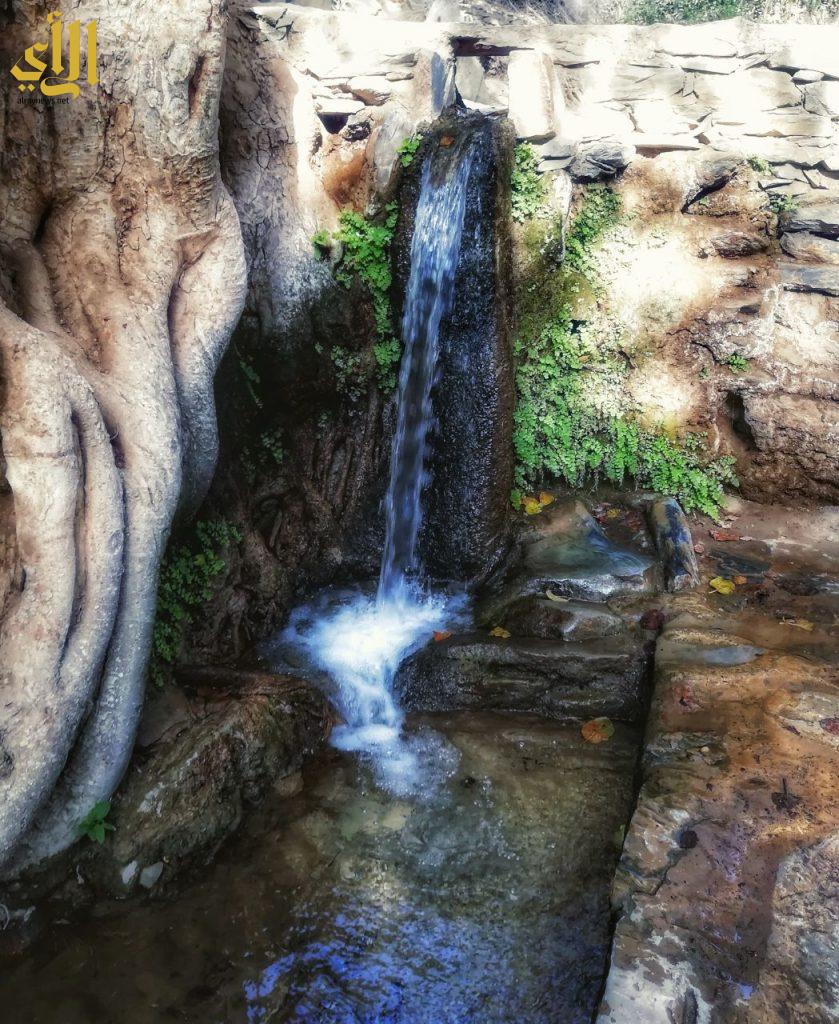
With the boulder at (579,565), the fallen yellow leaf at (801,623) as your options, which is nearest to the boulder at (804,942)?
the fallen yellow leaf at (801,623)

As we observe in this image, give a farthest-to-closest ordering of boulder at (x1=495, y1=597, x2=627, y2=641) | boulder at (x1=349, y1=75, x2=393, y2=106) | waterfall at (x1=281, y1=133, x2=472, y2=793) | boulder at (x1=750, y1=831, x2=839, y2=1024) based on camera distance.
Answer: boulder at (x1=349, y1=75, x2=393, y2=106) < waterfall at (x1=281, y1=133, x2=472, y2=793) < boulder at (x1=495, y1=597, x2=627, y2=641) < boulder at (x1=750, y1=831, x2=839, y2=1024)

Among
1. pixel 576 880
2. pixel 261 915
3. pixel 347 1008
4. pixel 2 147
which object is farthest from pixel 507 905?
pixel 2 147

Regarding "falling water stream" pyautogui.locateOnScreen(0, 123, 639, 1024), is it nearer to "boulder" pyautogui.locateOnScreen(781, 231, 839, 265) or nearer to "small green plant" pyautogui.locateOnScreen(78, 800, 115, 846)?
"small green plant" pyautogui.locateOnScreen(78, 800, 115, 846)

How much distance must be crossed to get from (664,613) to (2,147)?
12.6 feet

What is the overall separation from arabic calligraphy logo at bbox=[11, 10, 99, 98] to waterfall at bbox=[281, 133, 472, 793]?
6.98 ft

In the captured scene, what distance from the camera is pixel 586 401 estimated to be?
555 centimetres

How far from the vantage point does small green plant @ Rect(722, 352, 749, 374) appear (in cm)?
536

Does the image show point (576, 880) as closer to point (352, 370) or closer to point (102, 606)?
point (102, 606)

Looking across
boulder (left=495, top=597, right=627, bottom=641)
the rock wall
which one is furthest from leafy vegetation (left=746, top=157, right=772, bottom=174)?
boulder (left=495, top=597, right=627, bottom=641)

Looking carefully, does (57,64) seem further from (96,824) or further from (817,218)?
(817,218)

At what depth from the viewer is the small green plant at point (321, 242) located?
187 inches

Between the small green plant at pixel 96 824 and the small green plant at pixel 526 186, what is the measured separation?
422 cm

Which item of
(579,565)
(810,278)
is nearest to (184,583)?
(579,565)

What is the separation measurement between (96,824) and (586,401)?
4135 millimetres
